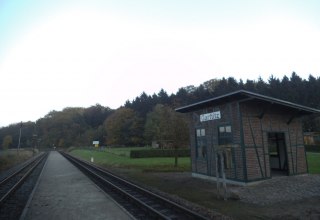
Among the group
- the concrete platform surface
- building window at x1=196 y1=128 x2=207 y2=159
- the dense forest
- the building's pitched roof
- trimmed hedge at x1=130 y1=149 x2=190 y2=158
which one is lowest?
the concrete platform surface

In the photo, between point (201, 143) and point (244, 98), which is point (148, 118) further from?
point (244, 98)

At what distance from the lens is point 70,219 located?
9.35m

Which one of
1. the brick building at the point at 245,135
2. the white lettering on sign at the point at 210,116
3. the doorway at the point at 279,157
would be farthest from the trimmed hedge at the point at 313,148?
the white lettering on sign at the point at 210,116

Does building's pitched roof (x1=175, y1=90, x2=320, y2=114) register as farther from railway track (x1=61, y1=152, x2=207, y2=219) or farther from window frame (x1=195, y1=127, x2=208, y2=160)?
railway track (x1=61, y1=152, x2=207, y2=219)

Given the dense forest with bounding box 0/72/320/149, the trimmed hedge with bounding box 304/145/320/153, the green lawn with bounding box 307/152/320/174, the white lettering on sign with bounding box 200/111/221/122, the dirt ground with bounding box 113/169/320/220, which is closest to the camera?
the dirt ground with bounding box 113/169/320/220

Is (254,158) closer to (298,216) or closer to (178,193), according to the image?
(178,193)

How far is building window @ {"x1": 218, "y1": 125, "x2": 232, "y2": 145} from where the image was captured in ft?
53.0

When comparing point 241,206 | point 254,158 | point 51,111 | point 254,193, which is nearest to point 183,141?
point 254,158

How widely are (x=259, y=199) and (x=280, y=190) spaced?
2322 mm

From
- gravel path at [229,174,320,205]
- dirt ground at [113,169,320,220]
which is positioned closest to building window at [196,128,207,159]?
dirt ground at [113,169,320,220]

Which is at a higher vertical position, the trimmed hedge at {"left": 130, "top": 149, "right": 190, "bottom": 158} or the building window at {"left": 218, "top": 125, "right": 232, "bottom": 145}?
the building window at {"left": 218, "top": 125, "right": 232, "bottom": 145}

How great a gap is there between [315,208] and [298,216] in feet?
4.87

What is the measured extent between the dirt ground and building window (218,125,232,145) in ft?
8.66

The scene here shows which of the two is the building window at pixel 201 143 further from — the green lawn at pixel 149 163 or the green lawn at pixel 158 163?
the green lawn at pixel 158 163
